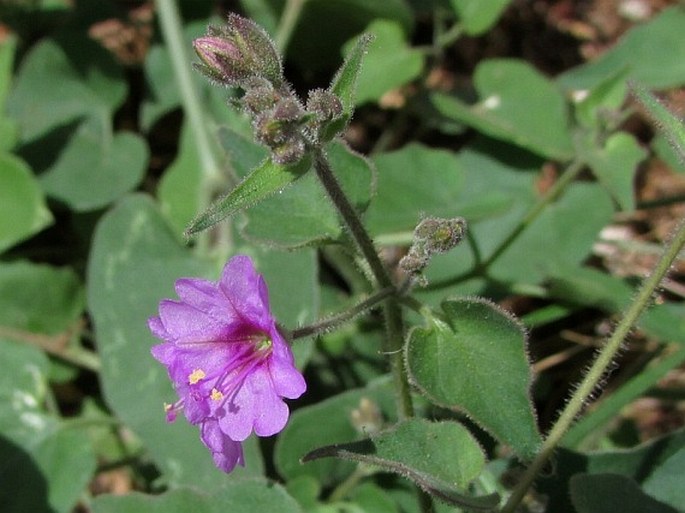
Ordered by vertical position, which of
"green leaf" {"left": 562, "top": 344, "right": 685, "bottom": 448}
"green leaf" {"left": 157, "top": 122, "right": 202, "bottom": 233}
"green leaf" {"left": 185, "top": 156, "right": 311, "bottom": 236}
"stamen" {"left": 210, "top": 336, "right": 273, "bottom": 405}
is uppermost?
"green leaf" {"left": 185, "top": 156, "right": 311, "bottom": 236}

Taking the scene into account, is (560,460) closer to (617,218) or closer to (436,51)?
(617,218)

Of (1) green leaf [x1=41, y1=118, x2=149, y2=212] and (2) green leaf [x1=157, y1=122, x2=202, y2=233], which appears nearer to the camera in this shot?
(2) green leaf [x1=157, y1=122, x2=202, y2=233]

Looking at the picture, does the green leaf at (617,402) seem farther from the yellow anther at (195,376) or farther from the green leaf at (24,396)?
the green leaf at (24,396)

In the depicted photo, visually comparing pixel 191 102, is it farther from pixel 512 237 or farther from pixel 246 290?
pixel 246 290

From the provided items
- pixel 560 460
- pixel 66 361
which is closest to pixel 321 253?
A: pixel 66 361

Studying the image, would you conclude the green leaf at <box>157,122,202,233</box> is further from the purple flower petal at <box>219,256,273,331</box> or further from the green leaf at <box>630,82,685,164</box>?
the green leaf at <box>630,82,685,164</box>

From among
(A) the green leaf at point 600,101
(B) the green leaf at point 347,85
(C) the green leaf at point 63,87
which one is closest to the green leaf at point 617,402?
(A) the green leaf at point 600,101

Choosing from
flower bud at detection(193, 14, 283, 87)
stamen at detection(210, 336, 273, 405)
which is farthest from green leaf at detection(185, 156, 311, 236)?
stamen at detection(210, 336, 273, 405)
